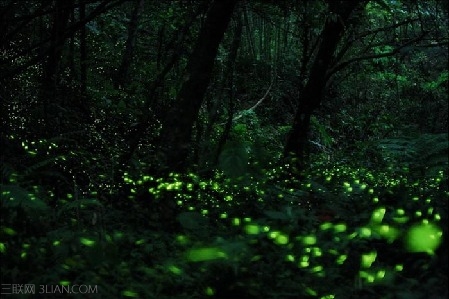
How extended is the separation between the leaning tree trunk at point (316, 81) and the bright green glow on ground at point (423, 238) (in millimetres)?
3462

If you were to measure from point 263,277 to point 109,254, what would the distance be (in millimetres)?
1345

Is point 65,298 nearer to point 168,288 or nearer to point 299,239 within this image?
point 168,288

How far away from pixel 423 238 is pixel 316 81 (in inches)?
181

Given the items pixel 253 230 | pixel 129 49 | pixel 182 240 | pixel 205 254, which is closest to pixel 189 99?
pixel 182 240

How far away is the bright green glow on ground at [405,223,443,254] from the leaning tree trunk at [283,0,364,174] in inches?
136

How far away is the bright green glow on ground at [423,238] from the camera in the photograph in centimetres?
384

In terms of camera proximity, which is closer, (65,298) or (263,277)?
(65,298)

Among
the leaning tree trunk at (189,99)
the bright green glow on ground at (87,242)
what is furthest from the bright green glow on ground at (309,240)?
the leaning tree trunk at (189,99)

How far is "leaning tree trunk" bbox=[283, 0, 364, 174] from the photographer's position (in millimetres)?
7531

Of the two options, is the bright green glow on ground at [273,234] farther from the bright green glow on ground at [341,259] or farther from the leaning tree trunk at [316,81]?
the leaning tree trunk at [316,81]

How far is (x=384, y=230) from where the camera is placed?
4.20 m

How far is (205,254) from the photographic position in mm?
3877

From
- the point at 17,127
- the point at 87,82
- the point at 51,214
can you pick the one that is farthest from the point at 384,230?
the point at 87,82

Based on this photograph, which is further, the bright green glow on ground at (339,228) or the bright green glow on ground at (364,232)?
the bright green glow on ground at (339,228)
